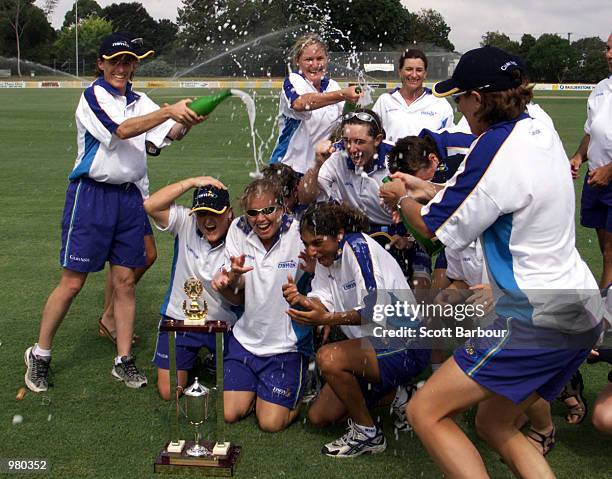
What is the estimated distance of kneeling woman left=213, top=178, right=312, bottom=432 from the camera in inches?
201

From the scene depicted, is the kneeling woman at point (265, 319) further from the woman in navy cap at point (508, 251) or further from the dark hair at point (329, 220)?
the woman in navy cap at point (508, 251)

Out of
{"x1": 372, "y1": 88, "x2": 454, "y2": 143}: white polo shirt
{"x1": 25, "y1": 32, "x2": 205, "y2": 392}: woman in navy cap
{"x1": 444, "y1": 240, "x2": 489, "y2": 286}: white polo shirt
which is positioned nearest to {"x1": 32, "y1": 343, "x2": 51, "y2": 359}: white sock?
{"x1": 25, "y1": 32, "x2": 205, "y2": 392}: woman in navy cap

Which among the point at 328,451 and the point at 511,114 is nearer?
the point at 511,114

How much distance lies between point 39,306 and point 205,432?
319cm

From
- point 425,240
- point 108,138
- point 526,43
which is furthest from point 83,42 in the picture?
point 425,240

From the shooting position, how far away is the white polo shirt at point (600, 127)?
6.76 meters

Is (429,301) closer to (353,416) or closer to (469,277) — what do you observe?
(469,277)

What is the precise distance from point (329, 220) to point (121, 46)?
1953mm

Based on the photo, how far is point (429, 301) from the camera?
17.9 ft

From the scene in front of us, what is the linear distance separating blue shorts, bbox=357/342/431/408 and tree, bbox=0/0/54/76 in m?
56.0

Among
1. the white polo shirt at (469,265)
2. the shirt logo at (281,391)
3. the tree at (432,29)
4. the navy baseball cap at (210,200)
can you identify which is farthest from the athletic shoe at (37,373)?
the tree at (432,29)

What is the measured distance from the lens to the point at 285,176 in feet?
19.5

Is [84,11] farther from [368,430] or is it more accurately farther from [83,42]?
[368,430]

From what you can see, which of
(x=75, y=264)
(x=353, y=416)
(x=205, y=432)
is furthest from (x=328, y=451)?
(x=75, y=264)
